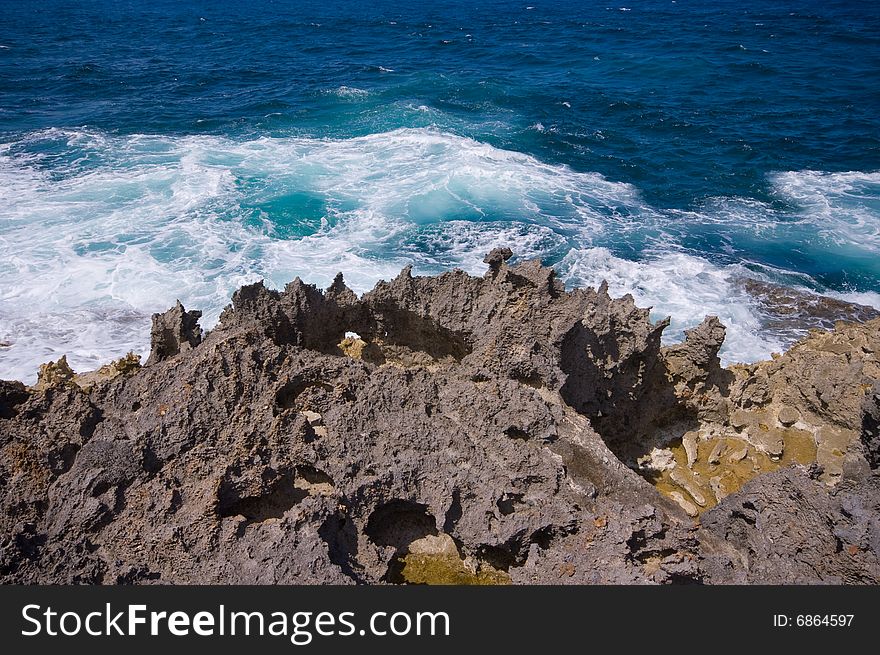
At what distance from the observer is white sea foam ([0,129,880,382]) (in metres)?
26.8

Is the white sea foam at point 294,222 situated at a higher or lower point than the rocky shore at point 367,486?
lower

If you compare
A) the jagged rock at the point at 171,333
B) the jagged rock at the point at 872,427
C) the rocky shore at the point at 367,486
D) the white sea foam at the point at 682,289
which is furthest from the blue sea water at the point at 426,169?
the rocky shore at the point at 367,486

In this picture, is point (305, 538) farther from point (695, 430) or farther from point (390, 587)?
point (695, 430)

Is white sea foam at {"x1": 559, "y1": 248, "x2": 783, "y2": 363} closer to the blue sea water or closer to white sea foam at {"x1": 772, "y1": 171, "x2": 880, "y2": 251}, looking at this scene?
the blue sea water

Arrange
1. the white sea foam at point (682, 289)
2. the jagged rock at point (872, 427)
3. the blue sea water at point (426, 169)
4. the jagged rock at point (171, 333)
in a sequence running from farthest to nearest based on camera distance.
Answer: the blue sea water at point (426, 169), the white sea foam at point (682, 289), the jagged rock at point (171, 333), the jagged rock at point (872, 427)

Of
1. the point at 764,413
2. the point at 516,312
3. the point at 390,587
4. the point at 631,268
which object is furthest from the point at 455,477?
the point at 631,268

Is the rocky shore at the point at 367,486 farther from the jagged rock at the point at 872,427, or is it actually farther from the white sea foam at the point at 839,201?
the white sea foam at the point at 839,201

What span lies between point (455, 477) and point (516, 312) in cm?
427

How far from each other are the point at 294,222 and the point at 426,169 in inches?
387

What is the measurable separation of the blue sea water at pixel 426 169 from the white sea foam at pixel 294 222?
5.6 inches

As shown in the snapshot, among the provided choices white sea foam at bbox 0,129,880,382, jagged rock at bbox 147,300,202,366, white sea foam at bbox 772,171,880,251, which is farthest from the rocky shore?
white sea foam at bbox 772,171,880,251

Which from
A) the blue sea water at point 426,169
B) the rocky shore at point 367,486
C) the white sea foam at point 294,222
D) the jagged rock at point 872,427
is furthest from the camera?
the blue sea water at point 426,169

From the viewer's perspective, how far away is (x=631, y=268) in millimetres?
30219

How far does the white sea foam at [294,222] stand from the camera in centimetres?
2684
